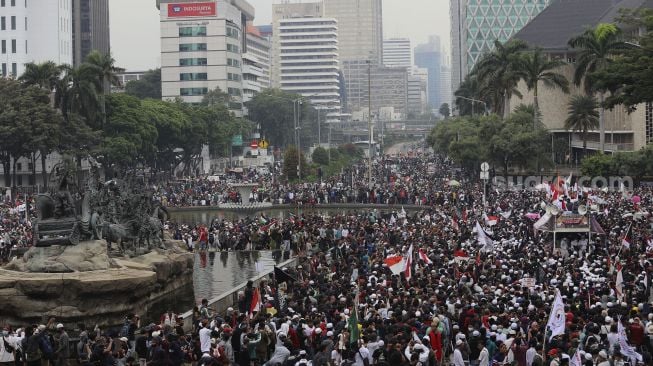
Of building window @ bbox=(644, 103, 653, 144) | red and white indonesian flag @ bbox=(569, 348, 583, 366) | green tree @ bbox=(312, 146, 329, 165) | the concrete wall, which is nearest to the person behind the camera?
red and white indonesian flag @ bbox=(569, 348, 583, 366)

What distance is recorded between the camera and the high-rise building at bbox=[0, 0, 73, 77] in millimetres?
116062

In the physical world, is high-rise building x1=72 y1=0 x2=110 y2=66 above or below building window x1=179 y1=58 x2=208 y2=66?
above

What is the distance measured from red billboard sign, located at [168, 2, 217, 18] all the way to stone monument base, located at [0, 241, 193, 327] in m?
124

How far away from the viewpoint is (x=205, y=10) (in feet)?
497

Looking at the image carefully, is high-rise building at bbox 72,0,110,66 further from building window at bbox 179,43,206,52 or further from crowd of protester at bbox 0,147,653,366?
crowd of protester at bbox 0,147,653,366

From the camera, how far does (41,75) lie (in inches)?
3152

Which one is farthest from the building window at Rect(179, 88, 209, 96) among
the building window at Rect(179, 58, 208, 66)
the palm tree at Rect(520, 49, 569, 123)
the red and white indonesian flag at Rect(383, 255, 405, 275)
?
the red and white indonesian flag at Rect(383, 255, 405, 275)

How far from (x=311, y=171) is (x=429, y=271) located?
63784 millimetres

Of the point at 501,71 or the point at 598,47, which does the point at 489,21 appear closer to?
the point at 501,71

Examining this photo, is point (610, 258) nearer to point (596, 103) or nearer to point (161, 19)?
point (596, 103)

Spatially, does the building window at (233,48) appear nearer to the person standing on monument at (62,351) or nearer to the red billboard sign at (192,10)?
the red billboard sign at (192,10)

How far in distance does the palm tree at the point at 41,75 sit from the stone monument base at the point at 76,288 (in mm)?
52406

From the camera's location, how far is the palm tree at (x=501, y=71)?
278 ft

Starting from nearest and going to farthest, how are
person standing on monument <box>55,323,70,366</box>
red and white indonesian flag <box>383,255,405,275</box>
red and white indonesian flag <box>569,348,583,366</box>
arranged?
1. red and white indonesian flag <box>569,348,583,366</box>
2. person standing on monument <box>55,323,70,366</box>
3. red and white indonesian flag <box>383,255,405,275</box>
